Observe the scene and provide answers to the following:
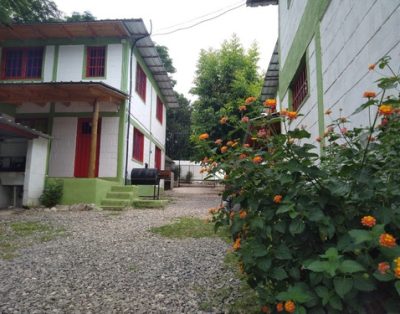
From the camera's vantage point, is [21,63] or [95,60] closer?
[95,60]

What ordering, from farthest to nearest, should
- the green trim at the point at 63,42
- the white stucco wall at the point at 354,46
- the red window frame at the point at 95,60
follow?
the red window frame at the point at 95,60, the green trim at the point at 63,42, the white stucco wall at the point at 354,46

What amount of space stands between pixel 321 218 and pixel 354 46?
9.77ft

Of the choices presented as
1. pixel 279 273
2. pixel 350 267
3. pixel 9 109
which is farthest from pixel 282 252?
pixel 9 109

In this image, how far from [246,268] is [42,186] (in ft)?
28.9

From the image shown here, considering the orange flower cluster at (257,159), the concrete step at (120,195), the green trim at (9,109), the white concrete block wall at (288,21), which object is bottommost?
the concrete step at (120,195)

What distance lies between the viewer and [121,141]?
11.6 metres

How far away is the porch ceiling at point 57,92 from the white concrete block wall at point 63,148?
1520 mm

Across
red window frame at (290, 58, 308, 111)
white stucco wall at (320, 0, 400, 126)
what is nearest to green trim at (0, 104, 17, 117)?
red window frame at (290, 58, 308, 111)

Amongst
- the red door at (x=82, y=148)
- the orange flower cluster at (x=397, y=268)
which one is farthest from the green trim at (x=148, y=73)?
the orange flower cluster at (x=397, y=268)

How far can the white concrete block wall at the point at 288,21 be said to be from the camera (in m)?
7.03

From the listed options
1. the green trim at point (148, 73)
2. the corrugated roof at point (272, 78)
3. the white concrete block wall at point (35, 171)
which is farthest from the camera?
the green trim at point (148, 73)

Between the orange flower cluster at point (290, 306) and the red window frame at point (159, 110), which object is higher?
the red window frame at point (159, 110)

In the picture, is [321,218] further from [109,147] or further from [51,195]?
[109,147]

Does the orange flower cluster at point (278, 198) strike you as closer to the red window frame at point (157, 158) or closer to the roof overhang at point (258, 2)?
the roof overhang at point (258, 2)
